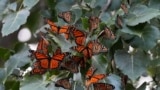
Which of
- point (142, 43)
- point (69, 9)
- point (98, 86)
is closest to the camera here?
point (98, 86)

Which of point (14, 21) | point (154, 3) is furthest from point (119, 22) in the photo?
point (14, 21)

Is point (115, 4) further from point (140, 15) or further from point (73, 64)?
point (73, 64)

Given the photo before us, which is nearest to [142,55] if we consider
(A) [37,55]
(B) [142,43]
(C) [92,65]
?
(B) [142,43]

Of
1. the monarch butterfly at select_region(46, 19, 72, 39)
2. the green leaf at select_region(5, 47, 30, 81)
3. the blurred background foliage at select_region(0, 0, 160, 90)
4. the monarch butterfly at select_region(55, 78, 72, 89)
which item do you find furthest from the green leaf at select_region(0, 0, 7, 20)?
the monarch butterfly at select_region(55, 78, 72, 89)

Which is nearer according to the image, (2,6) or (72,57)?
(72,57)

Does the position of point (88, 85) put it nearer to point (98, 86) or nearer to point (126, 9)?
point (98, 86)

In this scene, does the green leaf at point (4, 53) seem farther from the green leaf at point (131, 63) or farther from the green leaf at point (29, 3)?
the green leaf at point (131, 63)
